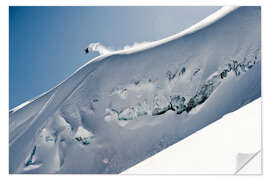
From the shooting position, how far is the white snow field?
7.70 feet

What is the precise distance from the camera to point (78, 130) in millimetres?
2750

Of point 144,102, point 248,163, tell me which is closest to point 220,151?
point 248,163

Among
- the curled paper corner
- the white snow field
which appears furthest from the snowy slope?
the white snow field

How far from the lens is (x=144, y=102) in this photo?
274 cm

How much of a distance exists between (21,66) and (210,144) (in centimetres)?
212

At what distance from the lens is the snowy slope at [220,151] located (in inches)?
71.5

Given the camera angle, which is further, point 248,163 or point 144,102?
point 144,102

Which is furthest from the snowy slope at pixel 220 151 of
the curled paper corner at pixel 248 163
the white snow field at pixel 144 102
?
the white snow field at pixel 144 102

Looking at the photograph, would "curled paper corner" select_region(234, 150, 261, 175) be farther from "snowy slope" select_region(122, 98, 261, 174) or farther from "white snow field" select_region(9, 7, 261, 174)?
"white snow field" select_region(9, 7, 261, 174)

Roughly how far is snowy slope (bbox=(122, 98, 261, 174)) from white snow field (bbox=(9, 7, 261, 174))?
0.68 ft

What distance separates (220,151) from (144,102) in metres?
1.16

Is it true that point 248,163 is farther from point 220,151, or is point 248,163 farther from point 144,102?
point 144,102

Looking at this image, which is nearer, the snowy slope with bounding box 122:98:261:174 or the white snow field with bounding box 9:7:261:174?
the snowy slope with bounding box 122:98:261:174
